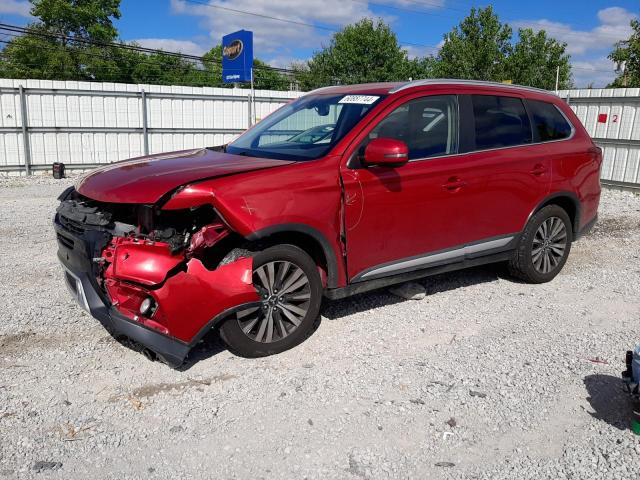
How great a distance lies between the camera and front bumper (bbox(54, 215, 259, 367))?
11.3ft

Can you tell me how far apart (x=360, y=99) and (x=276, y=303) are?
1825 mm

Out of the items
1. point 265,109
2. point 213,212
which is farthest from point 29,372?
point 265,109

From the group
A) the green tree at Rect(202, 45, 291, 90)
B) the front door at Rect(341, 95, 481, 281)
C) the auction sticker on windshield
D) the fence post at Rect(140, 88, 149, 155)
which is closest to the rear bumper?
the front door at Rect(341, 95, 481, 281)

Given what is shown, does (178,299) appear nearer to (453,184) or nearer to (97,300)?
(97,300)

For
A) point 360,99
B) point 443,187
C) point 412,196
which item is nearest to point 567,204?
point 443,187

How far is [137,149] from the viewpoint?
50.8 ft

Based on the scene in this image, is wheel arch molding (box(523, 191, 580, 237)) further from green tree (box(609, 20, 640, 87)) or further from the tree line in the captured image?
the tree line

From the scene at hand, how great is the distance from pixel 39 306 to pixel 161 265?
6.70ft

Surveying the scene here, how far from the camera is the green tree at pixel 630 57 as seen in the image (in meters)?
26.3

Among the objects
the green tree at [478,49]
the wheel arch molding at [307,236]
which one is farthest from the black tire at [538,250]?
the green tree at [478,49]

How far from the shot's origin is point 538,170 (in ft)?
17.4

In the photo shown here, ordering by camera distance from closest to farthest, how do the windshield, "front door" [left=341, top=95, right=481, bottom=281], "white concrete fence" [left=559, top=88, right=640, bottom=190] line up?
"front door" [left=341, top=95, right=481, bottom=281] < the windshield < "white concrete fence" [left=559, top=88, right=640, bottom=190]

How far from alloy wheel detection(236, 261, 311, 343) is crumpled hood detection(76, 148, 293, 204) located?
0.73 m

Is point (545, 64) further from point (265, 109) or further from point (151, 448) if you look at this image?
point (151, 448)
